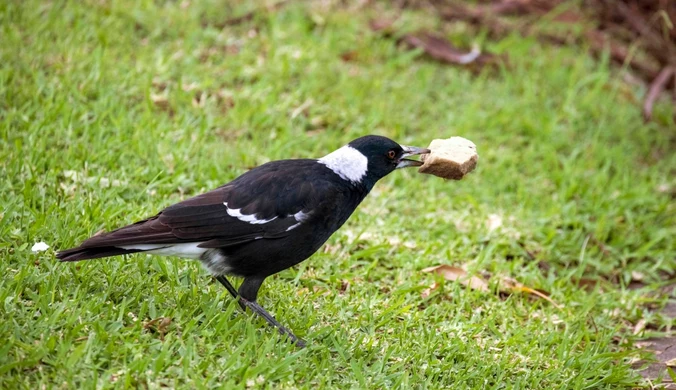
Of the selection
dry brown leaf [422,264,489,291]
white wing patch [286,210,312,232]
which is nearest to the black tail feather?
white wing patch [286,210,312,232]

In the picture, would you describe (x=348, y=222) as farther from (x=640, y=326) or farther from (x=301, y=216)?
(x=640, y=326)

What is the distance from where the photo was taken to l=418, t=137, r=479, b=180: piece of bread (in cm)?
377

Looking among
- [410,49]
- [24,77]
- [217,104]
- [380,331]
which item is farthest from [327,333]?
[410,49]

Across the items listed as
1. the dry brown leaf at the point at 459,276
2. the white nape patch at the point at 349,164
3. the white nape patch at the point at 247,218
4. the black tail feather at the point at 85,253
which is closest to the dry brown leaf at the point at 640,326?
the dry brown leaf at the point at 459,276

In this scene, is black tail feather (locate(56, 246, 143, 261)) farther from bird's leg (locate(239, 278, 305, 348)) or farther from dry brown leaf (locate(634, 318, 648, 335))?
dry brown leaf (locate(634, 318, 648, 335))

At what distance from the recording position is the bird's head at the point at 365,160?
376 cm

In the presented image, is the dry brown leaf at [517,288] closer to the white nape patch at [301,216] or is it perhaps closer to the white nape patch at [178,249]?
the white nape patch at [301,216]

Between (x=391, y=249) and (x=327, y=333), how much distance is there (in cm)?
106

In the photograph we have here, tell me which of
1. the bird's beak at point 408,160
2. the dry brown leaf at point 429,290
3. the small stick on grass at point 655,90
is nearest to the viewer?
the bird's beak at point 408,160

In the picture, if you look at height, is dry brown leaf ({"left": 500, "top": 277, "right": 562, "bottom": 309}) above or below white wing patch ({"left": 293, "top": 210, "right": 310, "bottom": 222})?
below

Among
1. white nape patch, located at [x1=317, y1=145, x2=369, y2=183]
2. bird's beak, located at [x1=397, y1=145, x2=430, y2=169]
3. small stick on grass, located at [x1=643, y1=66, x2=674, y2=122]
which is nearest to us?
white nape patch, located at [x1=317, y1=145, x2=369, y2=183]

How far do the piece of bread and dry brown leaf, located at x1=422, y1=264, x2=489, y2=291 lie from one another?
0.68 metres

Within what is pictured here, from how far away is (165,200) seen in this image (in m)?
4.39

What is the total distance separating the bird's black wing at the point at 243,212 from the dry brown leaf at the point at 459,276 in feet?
3.39
